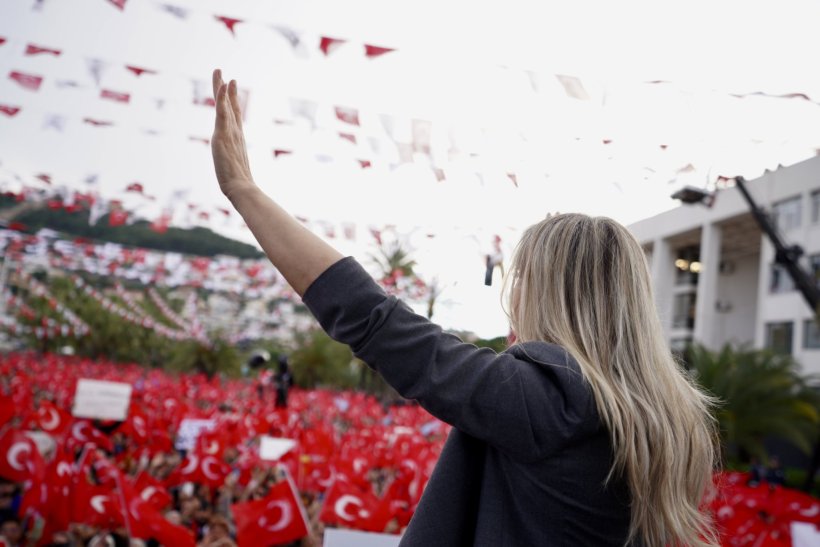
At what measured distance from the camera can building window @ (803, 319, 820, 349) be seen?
1359 inches

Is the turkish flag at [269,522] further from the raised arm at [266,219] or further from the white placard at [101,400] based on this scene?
the white placard at [101,400]

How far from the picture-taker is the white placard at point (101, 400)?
11.0 meters

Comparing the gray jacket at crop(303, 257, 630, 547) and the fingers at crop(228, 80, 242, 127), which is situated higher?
the fingers at crop(228, 80, 242, 127)

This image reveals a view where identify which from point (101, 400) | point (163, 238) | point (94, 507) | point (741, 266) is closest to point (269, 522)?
point (94, 507)

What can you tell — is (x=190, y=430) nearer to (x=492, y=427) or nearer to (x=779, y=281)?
(x=492, y=427)

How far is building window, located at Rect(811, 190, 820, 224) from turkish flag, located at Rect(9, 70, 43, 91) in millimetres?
33633

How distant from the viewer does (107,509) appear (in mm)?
6684

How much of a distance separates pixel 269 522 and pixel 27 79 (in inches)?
281

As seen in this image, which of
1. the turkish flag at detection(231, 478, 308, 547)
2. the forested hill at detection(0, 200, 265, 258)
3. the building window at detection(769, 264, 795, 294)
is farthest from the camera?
the building window at detection(769, 264, 795, 294)

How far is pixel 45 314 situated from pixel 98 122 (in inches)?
1961

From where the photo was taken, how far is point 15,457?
7797mm

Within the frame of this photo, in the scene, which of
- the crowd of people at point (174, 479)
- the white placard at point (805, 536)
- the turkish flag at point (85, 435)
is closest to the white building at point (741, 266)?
the crowd of people at point (174, 479)

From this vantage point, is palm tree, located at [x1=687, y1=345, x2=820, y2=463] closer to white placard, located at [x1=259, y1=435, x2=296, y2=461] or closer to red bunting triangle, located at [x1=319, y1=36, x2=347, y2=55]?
white placard, located at [x1=259, y1=435, x2=296, y2=461]

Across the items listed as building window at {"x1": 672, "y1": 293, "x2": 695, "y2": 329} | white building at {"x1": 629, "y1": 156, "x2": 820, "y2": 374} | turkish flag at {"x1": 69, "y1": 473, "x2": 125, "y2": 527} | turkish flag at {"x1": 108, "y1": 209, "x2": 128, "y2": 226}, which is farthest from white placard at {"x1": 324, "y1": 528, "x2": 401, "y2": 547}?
building window at {"x1": 672, "y1": 293, "x2": 695, "y2": 329}
